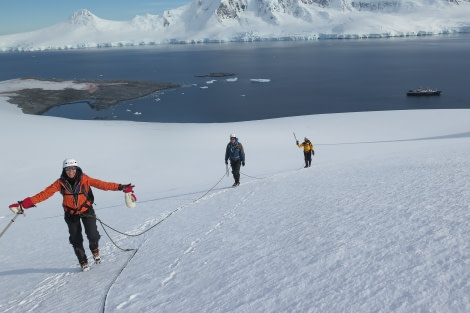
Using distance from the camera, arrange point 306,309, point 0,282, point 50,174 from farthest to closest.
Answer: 1. point 50,174
2. point 0,282
3. point 306,309

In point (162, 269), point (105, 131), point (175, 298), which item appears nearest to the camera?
point (175, 298)

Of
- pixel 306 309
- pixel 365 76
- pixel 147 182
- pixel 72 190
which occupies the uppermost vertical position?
pixel 365 76

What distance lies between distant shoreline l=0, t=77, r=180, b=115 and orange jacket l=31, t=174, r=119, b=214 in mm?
54909

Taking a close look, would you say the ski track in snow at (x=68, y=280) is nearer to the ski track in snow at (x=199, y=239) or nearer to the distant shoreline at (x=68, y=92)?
the ski track in snow at (x=199, y=239)

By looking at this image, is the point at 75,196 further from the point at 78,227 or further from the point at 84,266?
the point at 84,266

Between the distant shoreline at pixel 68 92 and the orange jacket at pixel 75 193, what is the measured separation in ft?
180

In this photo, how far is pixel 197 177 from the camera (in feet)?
55.1

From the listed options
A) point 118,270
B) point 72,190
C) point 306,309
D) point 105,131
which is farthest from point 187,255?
point 105,131

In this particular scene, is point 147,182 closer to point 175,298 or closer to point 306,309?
point 175,298

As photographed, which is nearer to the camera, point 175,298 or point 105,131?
point 175,298

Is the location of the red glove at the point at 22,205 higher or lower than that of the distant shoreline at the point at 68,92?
lower

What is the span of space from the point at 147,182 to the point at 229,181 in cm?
444

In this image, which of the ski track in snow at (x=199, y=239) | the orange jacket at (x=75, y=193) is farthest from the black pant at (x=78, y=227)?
the ski track in snow at (x=199, y=239)

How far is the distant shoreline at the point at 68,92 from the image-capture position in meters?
58.3
